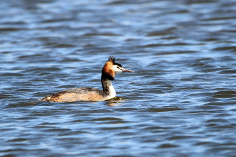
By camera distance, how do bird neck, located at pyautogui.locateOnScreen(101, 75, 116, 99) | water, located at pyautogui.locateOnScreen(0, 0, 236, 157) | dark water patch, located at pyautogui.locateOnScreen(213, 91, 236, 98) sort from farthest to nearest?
dark water patch, located at pyautogui.locateOnScreen(213, 91, 236, 98) → bird neck, located at pyautogui.locateOnScreen(101, 75, 116, 99) → water, located at pyautogui.locateOnScreen(0, 0, 236, 157)

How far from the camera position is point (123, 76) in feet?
50.7

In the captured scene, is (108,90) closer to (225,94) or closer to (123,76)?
(225,94)

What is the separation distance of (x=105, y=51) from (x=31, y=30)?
4.82 metres

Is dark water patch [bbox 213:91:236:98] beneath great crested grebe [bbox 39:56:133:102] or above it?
beneath

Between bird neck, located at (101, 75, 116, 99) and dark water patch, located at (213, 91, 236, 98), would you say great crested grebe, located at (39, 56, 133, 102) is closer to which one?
bird neck, located at (101, 75, 116, 99)

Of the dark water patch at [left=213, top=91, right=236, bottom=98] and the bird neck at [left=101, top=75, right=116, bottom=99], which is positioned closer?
the bird neck at [left=101, top=75, right=116, bottom=99]

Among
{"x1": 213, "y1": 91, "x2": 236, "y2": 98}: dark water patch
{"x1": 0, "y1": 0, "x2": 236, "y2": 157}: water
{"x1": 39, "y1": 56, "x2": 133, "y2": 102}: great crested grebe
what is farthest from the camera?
{"x1": 213, "y1": 91, "x2": 236, "y2": 98}: dark water patch

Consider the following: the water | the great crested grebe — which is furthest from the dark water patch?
the great crested grebe

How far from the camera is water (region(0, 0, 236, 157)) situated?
934cm

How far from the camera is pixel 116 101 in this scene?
12195 mm

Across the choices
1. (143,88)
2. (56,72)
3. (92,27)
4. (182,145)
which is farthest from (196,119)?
(92,27)

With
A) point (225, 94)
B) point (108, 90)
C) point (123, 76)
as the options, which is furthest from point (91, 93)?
point (123, 76)

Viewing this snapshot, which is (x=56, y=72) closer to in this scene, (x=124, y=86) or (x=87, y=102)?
(x=124, y=86)

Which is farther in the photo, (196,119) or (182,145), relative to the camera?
(196,119)
